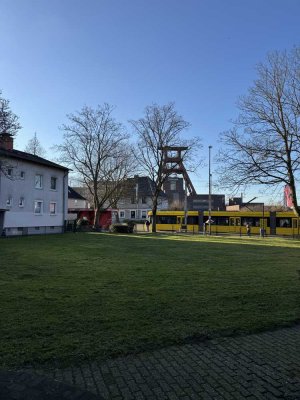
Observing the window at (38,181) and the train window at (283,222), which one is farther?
the train window at (283,222)

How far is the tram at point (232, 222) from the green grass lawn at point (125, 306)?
32.9 meters

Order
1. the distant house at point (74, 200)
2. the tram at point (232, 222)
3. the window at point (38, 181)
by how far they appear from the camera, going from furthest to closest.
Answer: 1. the distant house at point (74, 200)
2. the tram at point (232, 222)
3. the window at point (38, 181)

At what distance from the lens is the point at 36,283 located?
1029cm

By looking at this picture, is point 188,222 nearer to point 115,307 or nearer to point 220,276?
point 220,276

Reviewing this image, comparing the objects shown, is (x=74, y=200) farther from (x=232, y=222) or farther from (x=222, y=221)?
(x=232, y=222)

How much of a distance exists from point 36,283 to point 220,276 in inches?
217

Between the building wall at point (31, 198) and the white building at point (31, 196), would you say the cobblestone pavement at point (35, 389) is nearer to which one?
the building wall at point (31, 198)

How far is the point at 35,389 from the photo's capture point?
4160 millimetres

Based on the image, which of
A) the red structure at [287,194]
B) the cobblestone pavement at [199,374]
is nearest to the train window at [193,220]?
the red structure at [287,194]

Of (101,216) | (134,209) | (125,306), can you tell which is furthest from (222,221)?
(125,306)

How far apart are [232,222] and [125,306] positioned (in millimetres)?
42472

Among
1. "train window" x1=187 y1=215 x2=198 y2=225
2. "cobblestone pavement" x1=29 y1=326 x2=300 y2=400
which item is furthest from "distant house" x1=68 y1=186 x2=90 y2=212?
"cobblestone pavement" x1=29 y1=326 x2=300 y2=400

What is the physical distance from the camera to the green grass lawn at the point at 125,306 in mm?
5590

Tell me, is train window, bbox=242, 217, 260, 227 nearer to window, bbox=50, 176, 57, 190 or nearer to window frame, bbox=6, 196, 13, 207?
window, bbox=50, 176, 57, 190
